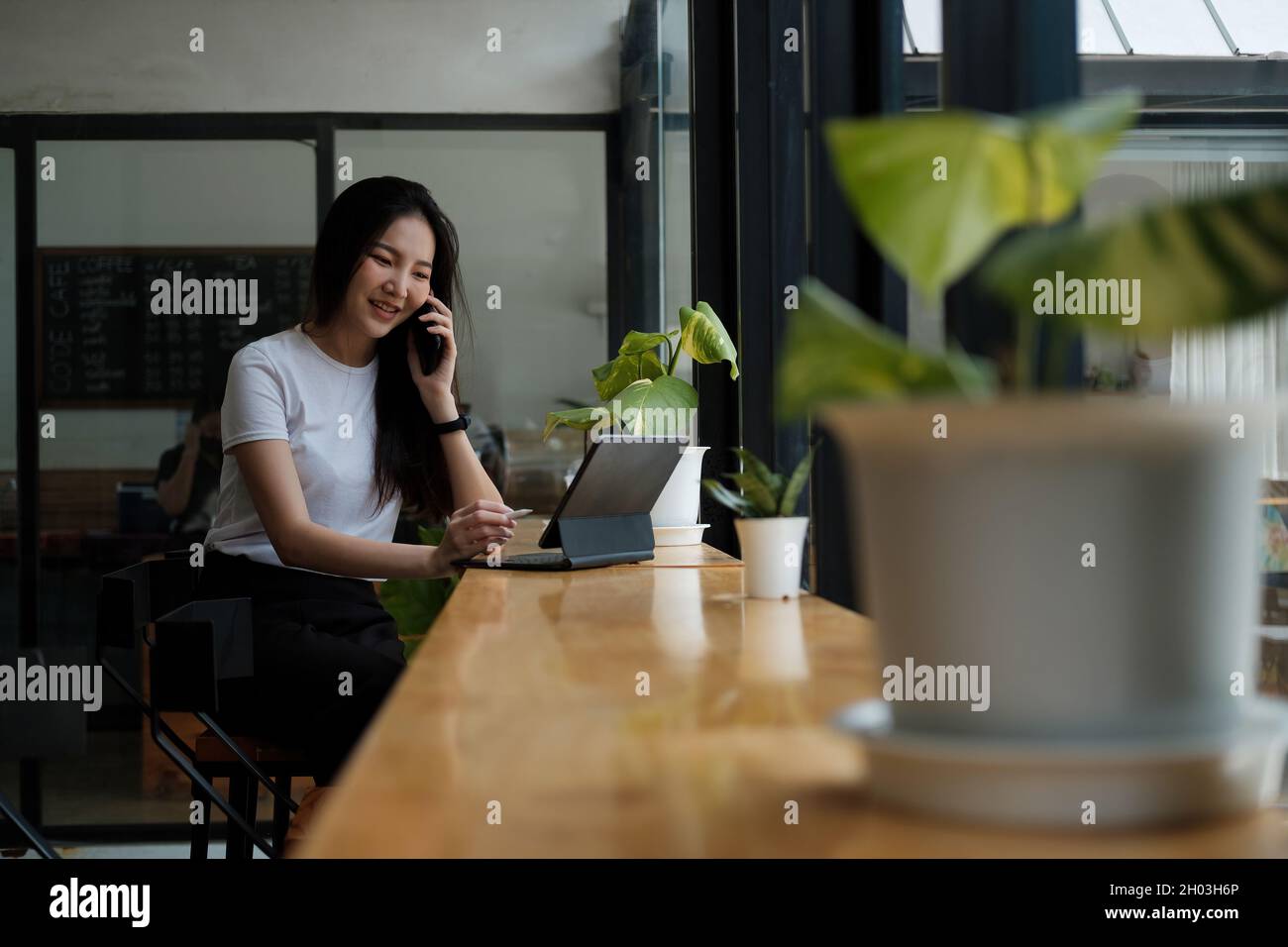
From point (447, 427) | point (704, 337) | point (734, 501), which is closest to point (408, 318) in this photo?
point (447, 427)

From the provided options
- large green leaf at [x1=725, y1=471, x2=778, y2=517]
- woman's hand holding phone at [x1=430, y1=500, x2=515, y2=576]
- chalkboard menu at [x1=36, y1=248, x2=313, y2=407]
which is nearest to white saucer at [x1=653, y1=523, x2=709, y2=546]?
woman's hand holding phone at [x1=430, y1=500, x2=515, y2=576]

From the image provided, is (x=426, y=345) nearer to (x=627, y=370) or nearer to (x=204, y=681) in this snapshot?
(x=627, y=370)

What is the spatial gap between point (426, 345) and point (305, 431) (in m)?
0.33

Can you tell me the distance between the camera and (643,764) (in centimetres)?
67

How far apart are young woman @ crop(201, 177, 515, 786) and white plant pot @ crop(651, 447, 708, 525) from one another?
356 mm

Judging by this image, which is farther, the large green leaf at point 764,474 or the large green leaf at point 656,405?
the large green leaf at point 656,405

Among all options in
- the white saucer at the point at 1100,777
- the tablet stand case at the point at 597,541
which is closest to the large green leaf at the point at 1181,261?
the white saucer at the point at 1100,777

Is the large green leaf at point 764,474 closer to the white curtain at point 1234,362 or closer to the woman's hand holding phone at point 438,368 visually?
the white curtain at point 1234,362

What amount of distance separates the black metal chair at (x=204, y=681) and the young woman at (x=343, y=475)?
0.04m

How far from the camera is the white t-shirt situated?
2.18m

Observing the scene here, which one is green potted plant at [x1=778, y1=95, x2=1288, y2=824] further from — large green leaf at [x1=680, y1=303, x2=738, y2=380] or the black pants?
large green leaf at [x1=680, y1=303, x2=738, y2=380]

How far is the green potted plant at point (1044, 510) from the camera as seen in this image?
21.6 inches

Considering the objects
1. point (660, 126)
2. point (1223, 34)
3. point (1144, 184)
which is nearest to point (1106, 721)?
point (1144, 184)
